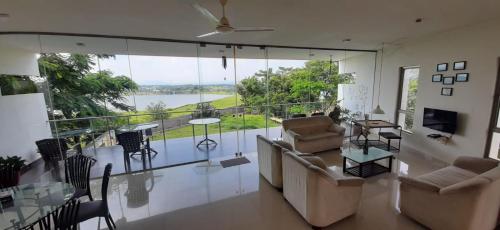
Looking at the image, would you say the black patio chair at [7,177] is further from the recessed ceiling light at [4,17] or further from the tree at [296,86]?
the tree at [296,86]

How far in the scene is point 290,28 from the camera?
3.76 m

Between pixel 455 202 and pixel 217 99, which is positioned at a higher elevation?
pixel 217 99

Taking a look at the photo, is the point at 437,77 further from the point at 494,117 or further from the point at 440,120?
the point at 494,117

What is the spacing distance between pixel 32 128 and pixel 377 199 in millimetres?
7012

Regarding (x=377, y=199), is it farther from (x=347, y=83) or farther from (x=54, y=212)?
(x=347, y=83)

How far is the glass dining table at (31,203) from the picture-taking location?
1.76m

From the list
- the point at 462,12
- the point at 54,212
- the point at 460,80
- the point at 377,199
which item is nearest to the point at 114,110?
the point at 54,212

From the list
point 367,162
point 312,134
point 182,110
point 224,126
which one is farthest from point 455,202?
point 182,110

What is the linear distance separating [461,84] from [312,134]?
3025 mm

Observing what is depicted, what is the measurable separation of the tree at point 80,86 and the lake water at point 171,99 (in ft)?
0.78

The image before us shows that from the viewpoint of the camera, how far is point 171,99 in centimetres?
528

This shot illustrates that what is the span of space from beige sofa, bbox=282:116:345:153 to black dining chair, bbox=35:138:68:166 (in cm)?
483

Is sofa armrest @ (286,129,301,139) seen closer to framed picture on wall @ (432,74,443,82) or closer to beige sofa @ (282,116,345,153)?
beige sofa @ (282,116,345,153)

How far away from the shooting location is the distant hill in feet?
15.6
